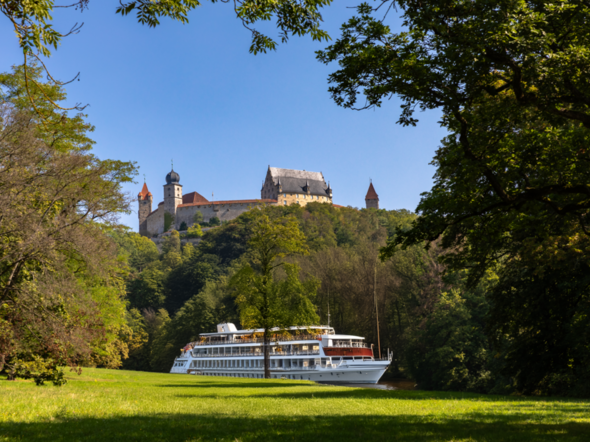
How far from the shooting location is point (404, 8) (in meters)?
9.20

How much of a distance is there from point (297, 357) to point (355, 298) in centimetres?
1657

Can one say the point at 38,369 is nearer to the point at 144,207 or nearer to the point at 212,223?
the point at 212,223

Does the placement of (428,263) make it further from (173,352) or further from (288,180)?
(288,180)

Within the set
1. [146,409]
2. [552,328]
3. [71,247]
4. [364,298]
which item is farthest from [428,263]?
[146,409]

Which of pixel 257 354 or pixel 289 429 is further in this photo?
pixel 257 354

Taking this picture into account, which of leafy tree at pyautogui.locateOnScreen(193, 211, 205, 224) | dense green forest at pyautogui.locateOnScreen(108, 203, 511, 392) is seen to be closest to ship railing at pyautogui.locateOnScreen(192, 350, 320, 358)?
dense green forest at pyautogui.locateOnScreen(108, 203, 511, 392)

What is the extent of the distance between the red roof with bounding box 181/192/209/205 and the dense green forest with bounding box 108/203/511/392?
115ft

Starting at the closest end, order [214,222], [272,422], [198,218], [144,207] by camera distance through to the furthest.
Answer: [272,422] → [214,222] → [198,218] → [144,207]

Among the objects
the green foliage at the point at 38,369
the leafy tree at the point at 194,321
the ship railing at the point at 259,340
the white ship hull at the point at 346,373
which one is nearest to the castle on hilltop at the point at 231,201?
the leafy tree at the point at 194,321

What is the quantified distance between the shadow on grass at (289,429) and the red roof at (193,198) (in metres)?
157

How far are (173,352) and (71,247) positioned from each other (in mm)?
62897

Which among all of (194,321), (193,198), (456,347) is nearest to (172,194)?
(193,198)

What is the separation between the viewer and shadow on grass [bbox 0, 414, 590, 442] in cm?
743

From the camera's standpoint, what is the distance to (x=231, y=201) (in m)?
154
